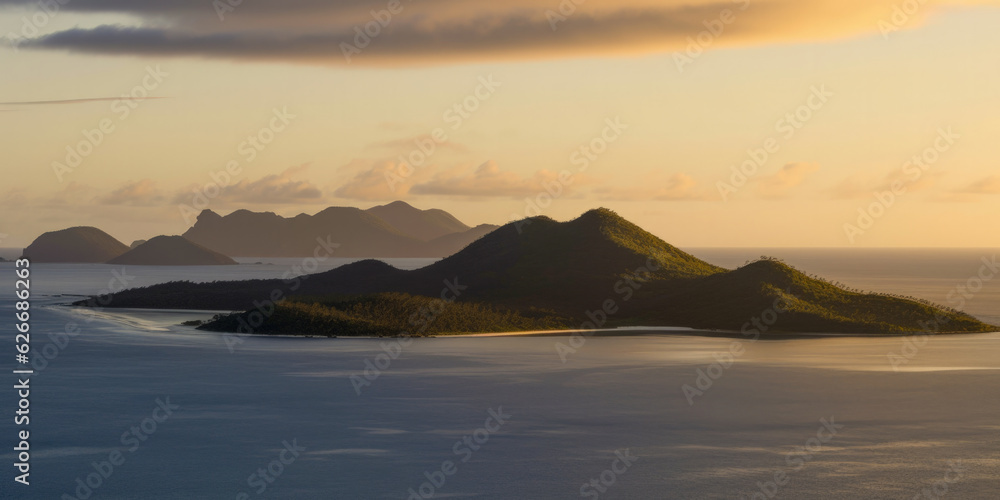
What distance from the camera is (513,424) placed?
23.9 m

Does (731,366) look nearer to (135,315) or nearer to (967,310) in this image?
(135,315)

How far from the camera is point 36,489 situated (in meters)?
17.5

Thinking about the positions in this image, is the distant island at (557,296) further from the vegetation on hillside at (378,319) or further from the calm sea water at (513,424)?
the calm sea water at (513,424)

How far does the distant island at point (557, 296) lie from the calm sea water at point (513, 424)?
13.5 meters

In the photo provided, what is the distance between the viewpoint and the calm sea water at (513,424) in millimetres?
17875

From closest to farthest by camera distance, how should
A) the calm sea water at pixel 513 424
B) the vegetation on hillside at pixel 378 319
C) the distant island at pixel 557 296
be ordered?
the calm sea water at pixel 513 424
the vegetation on hillside at pixel 378 319
the distant island at pixel 557 296

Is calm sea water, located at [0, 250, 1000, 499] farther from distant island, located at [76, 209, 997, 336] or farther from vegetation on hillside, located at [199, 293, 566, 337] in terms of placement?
distant island, located at [76, 209, 997, 336]

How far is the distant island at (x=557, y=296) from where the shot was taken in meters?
56.2

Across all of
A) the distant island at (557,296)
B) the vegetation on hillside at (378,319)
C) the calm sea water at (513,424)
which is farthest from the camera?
the distant island at (557,296)

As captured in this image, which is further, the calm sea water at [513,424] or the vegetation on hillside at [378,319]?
the vegetation on hillside at [378,319]

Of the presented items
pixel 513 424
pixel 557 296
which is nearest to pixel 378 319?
pixel 557 296

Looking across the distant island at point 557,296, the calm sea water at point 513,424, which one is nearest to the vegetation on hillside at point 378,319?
the distant island at point 557,296

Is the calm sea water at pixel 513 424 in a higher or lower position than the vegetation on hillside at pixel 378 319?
lower

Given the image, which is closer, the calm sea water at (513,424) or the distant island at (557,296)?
Answer: the calm sea water at (513,424)
